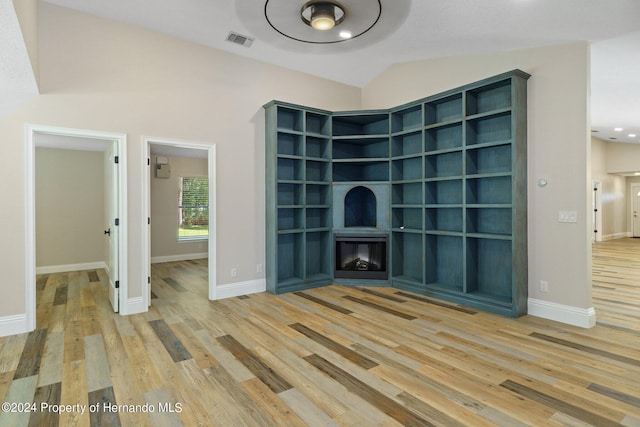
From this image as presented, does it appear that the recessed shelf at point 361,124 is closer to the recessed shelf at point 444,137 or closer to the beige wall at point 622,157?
the recessed shelf at point 444,137

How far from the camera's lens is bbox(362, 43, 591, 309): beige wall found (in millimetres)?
3420

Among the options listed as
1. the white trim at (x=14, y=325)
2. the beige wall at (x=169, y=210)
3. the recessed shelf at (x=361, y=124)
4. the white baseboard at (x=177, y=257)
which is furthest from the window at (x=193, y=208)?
the white trim at (x=14, y=325)

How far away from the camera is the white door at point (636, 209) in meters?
12.2

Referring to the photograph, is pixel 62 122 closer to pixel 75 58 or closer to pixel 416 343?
pixel 75 58

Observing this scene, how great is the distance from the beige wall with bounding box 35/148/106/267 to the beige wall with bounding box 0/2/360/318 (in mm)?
3816

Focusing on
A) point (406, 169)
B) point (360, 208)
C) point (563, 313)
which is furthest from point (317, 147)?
point (563, 313)

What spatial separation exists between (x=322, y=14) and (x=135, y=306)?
3690 millimetres

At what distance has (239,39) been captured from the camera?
13.9 ft

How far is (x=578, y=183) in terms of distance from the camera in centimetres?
345

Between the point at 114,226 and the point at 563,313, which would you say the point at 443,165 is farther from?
the point at 114,226

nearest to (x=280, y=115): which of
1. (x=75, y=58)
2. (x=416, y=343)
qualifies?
(x=75, y=58)

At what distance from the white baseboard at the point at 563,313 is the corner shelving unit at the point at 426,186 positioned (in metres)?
0.17

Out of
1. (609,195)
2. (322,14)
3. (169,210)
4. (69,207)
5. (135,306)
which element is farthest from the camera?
(609,195)

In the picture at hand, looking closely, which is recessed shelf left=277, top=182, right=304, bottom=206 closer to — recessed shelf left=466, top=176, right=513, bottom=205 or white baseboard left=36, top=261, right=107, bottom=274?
recessed shelf left=466, top=176, right=513, bottom=205
